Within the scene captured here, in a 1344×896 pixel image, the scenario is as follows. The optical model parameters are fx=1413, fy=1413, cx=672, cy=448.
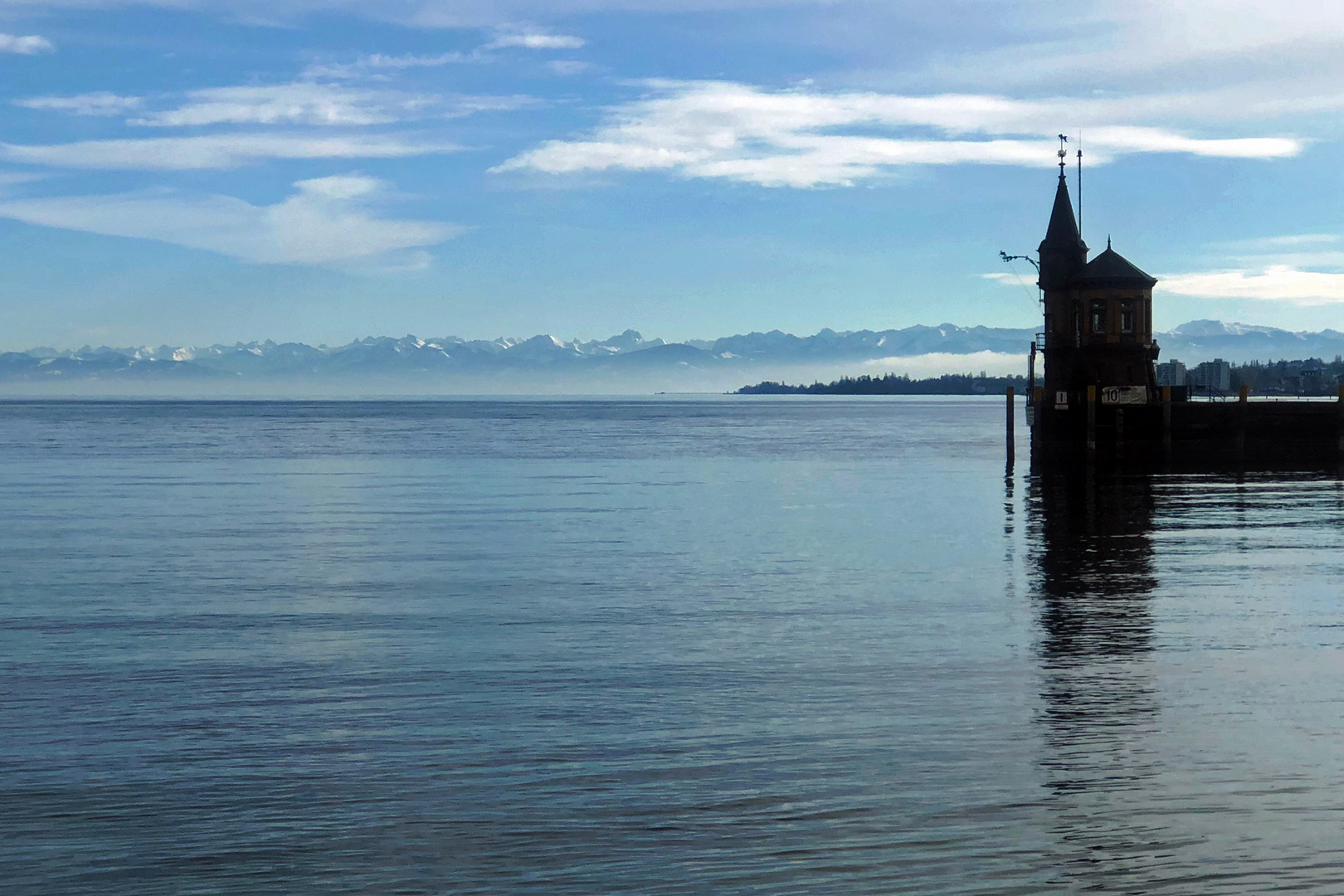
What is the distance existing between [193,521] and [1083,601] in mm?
23997

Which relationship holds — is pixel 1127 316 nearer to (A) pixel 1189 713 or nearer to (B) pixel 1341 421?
(B) pixel 1341 421

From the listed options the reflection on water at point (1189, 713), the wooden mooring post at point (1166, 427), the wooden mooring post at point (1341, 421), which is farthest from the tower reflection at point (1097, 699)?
the wooden mooring post at point (1341, 421)

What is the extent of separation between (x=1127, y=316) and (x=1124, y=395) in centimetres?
396

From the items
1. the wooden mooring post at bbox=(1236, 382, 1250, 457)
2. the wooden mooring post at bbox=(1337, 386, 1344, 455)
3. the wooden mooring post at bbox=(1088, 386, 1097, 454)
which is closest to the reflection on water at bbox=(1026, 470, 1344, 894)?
the wooden mooring post at bbox=(1088, 386, 1097, 454)

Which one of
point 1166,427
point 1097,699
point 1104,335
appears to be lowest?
point 1097,699

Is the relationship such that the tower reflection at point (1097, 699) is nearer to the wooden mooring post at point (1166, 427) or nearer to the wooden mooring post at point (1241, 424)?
the wooden mooring post at point (1166, 427)

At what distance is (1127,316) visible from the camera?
6950 centimetres

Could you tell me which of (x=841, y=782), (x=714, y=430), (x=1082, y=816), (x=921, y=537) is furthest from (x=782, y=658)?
(x=714, y=430)

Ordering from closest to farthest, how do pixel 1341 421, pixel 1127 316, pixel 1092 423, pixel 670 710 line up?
pixel 670 710 < pixel 1092 423 < pixel 1341 421 < pixel 1127 316

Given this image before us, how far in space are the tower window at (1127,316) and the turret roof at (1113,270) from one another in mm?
1030

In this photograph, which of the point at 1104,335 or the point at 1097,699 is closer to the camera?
the point at 1097,699

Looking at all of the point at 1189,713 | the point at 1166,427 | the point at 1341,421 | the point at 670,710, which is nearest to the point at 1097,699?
the point at 1189,713

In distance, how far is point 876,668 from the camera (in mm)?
16641

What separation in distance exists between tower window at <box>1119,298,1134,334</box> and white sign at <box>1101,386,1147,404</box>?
2.91 metres
